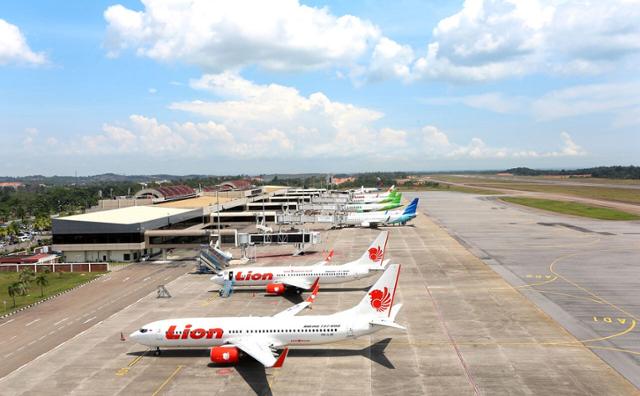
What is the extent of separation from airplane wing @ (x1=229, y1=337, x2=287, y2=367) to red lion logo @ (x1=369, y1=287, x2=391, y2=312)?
355 inches

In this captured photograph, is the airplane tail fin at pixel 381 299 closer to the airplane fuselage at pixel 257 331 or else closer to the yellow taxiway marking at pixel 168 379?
the airplane fuselage at pixel 257 331

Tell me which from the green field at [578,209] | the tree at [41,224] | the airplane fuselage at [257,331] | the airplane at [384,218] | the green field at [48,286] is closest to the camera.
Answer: the airplane fuselage at [257,331]

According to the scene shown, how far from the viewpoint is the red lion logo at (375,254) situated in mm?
56031

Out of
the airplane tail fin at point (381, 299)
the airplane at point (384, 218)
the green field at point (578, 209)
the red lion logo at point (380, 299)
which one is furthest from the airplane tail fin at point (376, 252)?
the green field at point (578, 209)

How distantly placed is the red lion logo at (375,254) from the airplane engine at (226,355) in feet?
82.4

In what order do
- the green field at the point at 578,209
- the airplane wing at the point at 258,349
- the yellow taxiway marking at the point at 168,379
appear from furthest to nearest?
the green field at the point at 578,209 < the yellow taxiway marking at the point at 168,379 < the airplane wing at the point at 258,349

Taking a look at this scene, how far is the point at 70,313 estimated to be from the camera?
5428 cm

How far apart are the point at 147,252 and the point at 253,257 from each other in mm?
23835

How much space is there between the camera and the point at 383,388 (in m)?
31.4

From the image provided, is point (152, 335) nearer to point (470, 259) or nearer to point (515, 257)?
point (470, 259)

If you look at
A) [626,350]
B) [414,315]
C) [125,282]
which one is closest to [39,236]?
[125,282]

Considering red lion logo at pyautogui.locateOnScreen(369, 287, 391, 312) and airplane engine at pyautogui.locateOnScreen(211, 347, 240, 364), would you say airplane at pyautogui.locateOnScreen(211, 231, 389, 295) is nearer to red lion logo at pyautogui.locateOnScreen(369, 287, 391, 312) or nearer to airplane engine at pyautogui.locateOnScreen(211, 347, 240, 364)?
red lion logo at pyautogui.locateOnScreen(369, 287, 391, 312)

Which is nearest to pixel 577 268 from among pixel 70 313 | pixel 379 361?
pixel 379 361

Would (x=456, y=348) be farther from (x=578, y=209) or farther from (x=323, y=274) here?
(x=578, y=209)
